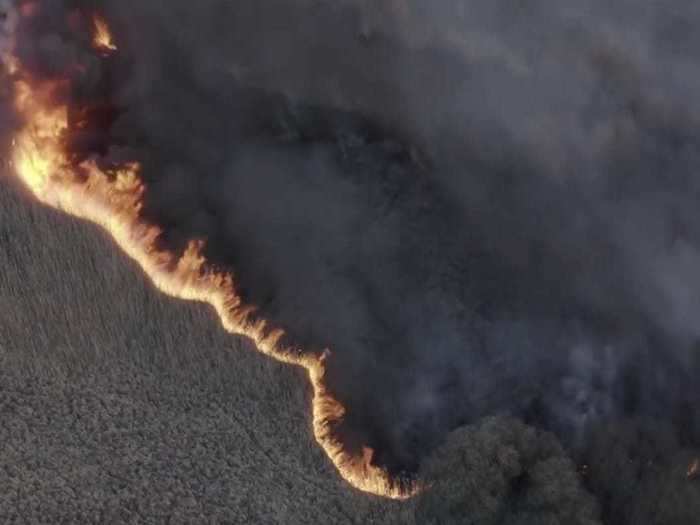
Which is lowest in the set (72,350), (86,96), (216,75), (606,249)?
(72,350)

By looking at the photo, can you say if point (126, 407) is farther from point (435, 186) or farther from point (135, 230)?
point (435, 186)

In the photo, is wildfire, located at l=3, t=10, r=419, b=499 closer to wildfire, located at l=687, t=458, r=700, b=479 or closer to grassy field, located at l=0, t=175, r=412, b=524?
grassy field, located at l=0, t=175, r=412, b=524

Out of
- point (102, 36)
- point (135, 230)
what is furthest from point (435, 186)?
point (102, 36)

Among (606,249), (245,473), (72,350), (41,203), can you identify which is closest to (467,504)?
(245,473)

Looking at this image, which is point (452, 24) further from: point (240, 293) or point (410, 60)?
point (240, 293)

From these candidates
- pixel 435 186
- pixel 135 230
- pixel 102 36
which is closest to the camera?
pixel 135 230

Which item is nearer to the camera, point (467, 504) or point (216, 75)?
point (467, 504)

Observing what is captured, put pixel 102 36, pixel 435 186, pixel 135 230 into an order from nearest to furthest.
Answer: pixel 135 230 → pixel 102 36 → pixel 435 186
